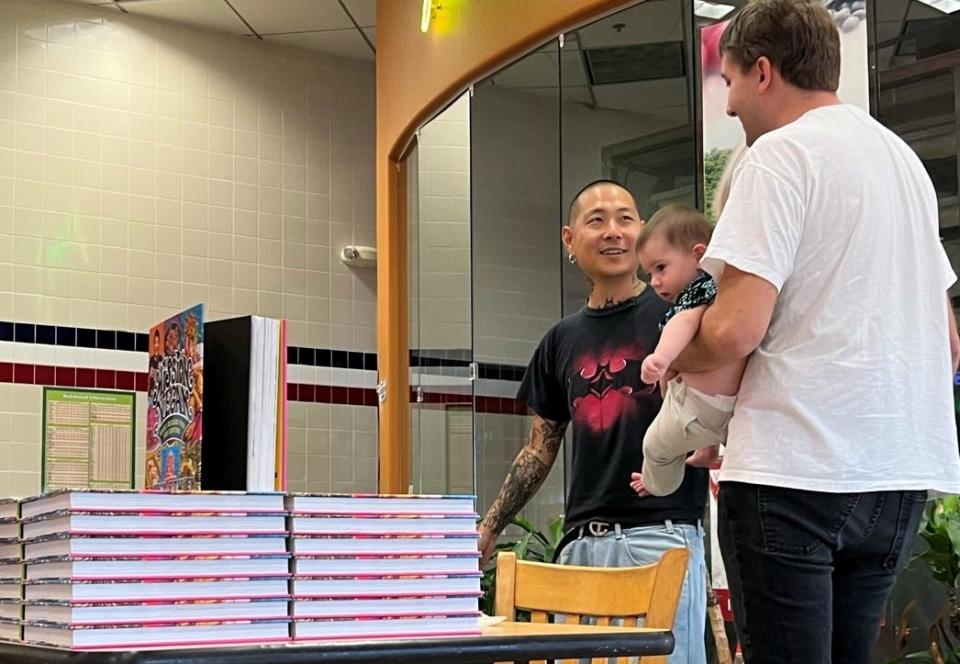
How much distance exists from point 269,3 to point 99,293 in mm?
1731

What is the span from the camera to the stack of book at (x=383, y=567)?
1403mm

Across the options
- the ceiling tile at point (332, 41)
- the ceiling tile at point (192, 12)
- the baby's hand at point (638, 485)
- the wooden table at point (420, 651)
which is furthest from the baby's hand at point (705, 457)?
the ceiling tile at point (332, 41)

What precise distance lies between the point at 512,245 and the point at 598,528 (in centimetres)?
231

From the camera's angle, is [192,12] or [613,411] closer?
[613,411]

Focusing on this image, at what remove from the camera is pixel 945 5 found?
12.6 feet

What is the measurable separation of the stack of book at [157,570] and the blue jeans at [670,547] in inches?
62.6

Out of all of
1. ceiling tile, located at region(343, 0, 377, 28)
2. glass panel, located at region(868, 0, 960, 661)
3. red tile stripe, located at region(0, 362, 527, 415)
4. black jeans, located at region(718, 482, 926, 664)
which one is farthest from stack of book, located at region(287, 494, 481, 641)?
ceiling tile, located at region(343, 0, 377, 28)

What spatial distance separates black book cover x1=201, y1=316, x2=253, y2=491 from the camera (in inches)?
64.3

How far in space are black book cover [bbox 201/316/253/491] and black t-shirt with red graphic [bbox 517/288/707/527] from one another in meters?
1.38

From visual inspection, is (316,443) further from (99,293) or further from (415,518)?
(415,518)

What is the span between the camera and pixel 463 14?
5.51 metres

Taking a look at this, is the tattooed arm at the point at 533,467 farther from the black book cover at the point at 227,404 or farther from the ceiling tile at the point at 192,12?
the ceiling tile at the point at 192,12

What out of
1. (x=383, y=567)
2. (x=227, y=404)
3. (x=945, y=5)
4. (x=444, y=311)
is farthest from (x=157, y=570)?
(x=444, y=311)

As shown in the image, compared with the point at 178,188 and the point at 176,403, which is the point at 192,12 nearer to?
the point at 178,188
